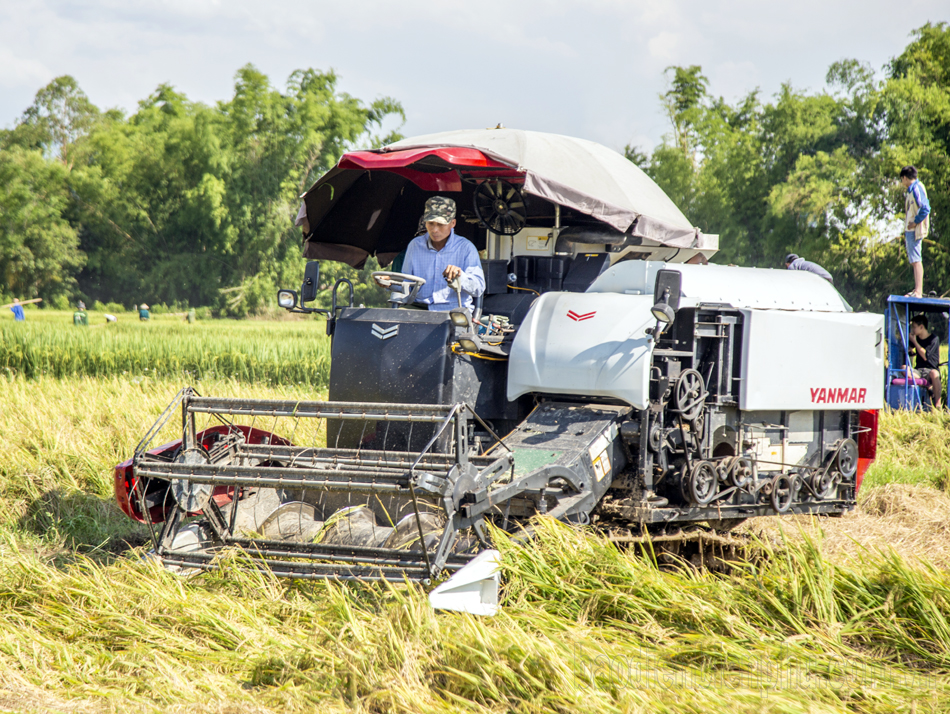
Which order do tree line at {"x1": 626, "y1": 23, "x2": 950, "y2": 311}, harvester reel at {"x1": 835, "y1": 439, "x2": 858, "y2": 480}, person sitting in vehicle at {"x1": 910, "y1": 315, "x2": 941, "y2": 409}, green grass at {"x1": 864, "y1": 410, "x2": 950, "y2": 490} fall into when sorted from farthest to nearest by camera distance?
tree line at {"x1": 626, "y1": 23, "x2": 950, "y2": 311} < person sitting in vehicle at {"x1": 910, "y1": 315, "x2": 941, "y2": 409} < green grass at {"x1": 864, "y1": 410, "x2": 950, "y2": 490} < harvester reel at {"x1": 835, "y1": 439, "x2": 858, "y2": 480}

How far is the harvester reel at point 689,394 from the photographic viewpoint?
5750 mm

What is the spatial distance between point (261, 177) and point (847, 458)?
45.5 meters

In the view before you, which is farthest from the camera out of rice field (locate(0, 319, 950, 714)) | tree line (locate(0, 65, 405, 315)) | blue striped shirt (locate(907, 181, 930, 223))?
tree line (locate(0, 65, 405, 315))

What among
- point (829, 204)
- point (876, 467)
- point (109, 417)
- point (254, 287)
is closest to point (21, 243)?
point (254, 287)

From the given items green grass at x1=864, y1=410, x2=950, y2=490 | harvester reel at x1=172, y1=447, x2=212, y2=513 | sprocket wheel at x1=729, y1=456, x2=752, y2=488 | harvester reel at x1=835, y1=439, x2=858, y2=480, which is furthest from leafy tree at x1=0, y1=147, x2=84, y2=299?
sprocket wheel at x1=729, y1=456, x2=752, y2=488

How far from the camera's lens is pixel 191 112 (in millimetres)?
57125

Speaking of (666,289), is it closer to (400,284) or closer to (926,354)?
(400,284)

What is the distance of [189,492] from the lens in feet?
17.7

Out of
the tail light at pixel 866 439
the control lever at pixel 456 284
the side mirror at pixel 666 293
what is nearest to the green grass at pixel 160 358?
the control lever at pixel 456 284

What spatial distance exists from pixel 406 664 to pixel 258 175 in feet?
156

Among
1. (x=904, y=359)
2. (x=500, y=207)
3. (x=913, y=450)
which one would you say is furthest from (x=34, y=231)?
(x=913, y=450)

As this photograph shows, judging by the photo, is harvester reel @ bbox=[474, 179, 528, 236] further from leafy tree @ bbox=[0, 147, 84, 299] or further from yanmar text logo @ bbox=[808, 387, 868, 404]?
leafy tree @ bbox=[0, 147, 84, 299]

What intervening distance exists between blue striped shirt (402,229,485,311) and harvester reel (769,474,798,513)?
7.89 ft

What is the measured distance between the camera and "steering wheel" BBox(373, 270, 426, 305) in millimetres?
5906
